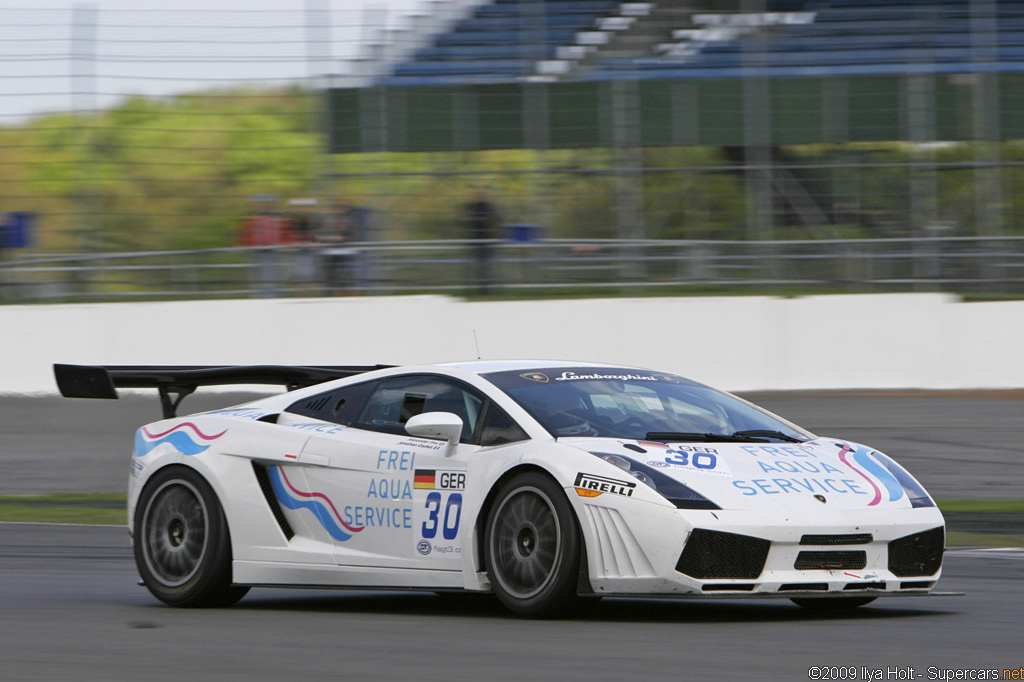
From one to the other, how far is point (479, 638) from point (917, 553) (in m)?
1.80

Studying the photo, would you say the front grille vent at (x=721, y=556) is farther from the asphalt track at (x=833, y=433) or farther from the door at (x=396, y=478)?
the asphalt track at (x=833, y=433)

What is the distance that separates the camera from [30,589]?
310 inches

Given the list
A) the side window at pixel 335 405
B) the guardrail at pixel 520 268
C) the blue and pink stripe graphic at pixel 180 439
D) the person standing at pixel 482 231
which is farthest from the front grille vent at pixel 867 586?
the person standing at pixel 482 231

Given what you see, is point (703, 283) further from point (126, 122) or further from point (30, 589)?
point (30, 589)

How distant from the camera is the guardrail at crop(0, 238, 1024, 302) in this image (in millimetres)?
18984

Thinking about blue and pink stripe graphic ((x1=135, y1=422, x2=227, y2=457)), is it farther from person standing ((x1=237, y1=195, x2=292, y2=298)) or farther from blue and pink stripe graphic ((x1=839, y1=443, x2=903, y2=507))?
person standing ((x1=237, y1=195, x2=292, y2=298))

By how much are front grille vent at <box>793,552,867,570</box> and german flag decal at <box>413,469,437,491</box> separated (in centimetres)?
154

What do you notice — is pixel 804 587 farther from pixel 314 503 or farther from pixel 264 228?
pixel 264 228

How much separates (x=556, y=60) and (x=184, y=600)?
49.6ft

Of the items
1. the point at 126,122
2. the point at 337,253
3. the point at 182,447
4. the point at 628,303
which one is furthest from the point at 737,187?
the point at 182,447

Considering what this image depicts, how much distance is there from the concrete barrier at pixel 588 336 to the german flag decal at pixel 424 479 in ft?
38.3

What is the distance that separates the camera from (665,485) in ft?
19.3

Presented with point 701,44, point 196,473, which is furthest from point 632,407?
point 701,44

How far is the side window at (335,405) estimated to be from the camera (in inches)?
280
